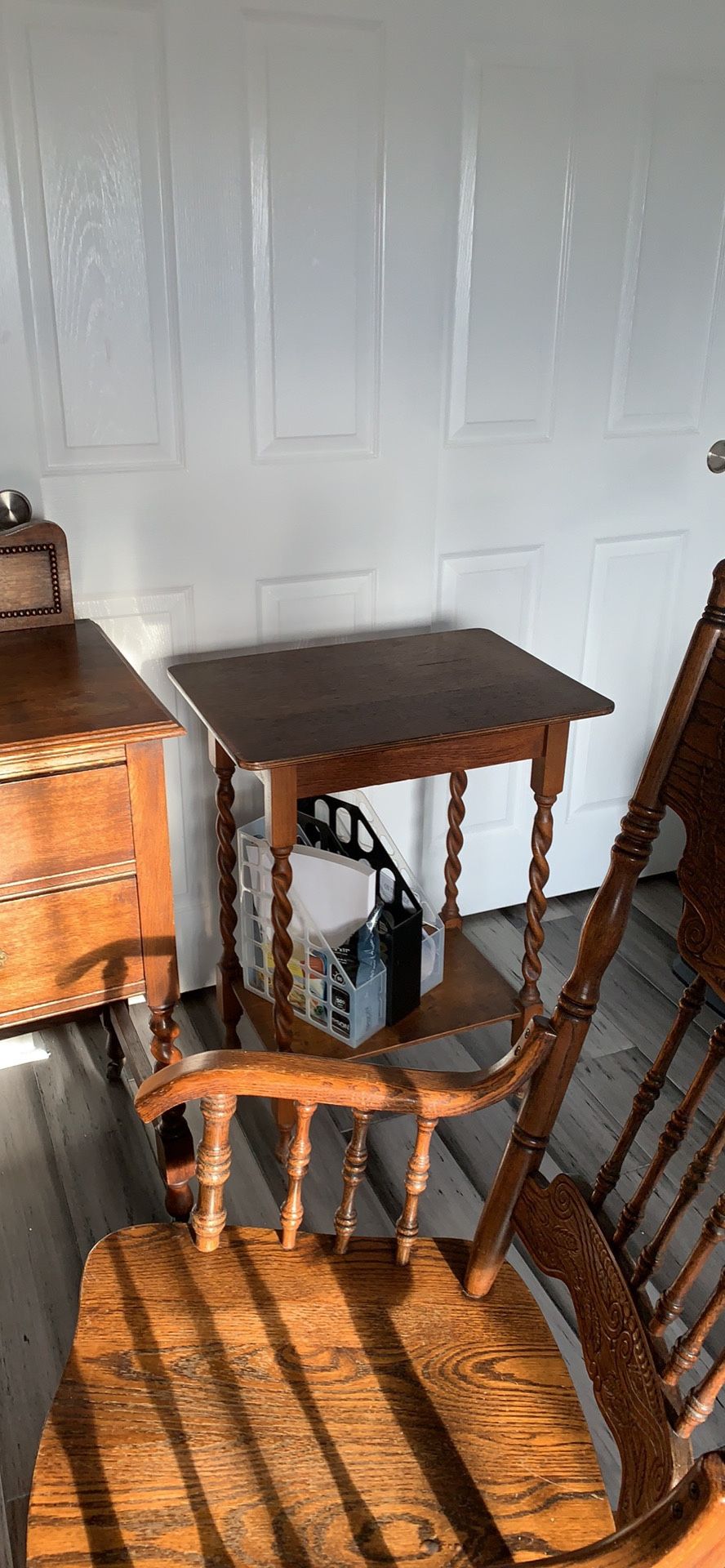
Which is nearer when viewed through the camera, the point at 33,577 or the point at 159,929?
the point at 159,929

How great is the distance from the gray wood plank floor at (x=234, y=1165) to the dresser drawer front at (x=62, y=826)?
620 millimetres

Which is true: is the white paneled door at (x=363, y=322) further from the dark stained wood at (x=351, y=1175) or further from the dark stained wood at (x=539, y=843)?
the dark stained wood at (x=351, y=1175)

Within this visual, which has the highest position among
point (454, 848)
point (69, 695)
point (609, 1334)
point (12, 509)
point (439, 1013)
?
point (12, 509)

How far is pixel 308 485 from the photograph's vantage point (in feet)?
6.33

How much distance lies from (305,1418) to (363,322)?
1551 millimetres

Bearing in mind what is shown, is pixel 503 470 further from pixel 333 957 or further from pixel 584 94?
pixel 333 957

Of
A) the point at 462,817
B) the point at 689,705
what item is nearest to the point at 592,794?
the point at 462,817

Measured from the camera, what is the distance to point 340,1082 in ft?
3.23

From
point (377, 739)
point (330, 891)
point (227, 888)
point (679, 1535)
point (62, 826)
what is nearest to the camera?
point (679, 1535)

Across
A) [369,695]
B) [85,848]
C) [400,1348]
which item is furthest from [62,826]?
[400,1348]

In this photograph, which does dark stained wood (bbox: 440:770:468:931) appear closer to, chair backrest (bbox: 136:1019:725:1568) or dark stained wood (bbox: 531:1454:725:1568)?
chair backrest (bbox: 136:1019:725:1568)

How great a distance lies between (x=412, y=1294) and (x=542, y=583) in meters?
1.47

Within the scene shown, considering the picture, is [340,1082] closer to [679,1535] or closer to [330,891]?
[679,1535]

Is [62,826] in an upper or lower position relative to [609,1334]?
upper
